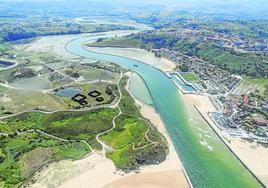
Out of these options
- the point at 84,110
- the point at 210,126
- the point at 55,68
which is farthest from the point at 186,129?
the point at 55,68

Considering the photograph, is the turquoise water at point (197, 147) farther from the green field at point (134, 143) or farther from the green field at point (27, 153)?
the green field at point (27, 153)

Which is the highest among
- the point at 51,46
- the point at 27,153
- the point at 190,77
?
the point at 27,153

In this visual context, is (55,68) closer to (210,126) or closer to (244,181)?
(210,126)

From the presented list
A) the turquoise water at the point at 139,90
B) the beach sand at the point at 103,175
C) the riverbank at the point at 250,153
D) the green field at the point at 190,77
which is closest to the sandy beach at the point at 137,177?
the beach sand at the point at 103,175

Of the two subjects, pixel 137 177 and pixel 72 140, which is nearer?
pixel 137 177

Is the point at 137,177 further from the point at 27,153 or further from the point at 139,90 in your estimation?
the point at 139,90

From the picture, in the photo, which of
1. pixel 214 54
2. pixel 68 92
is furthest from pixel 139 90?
pixel 214 54

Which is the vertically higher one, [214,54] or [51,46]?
[214,54]

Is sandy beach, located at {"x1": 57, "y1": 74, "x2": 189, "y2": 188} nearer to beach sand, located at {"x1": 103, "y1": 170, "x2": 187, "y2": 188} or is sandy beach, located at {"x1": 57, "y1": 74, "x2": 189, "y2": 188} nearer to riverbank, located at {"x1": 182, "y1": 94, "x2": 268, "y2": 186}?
beach sand, located at {"x1": 103, "y1": 170, "x2": 187, "y2": 188}
